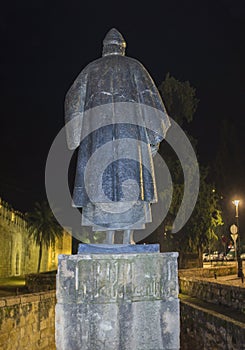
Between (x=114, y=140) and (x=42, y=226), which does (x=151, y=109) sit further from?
(x=42, y=226)

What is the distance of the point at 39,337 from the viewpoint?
1377cm

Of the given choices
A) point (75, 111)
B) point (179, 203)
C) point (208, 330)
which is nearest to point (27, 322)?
point (208, 330)

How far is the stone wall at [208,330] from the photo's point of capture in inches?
390

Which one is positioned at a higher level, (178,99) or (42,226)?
(178,99)

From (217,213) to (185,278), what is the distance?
8652mm

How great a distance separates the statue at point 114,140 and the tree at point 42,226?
40206 millimetres

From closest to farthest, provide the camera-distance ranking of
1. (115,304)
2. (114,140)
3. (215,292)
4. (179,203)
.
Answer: (115,304), (114,140), (215,292), (179,203)

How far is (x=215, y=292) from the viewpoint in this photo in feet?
49.7

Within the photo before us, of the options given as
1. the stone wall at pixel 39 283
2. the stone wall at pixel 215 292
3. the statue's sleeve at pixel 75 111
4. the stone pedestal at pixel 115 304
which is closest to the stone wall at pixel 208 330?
the stone wall at pixel 215 292

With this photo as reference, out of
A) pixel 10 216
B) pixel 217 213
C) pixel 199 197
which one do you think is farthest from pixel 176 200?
pixel 10 216

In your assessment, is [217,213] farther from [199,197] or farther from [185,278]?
[185,278]

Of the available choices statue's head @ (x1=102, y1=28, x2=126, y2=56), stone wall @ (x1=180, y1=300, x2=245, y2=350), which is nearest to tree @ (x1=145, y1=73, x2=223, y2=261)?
stone wall @ (x1=180, y1=300, x2=245, y2=350)

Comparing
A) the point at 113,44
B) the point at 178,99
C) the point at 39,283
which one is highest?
the point at 178,99

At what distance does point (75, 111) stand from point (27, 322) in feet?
31.8
